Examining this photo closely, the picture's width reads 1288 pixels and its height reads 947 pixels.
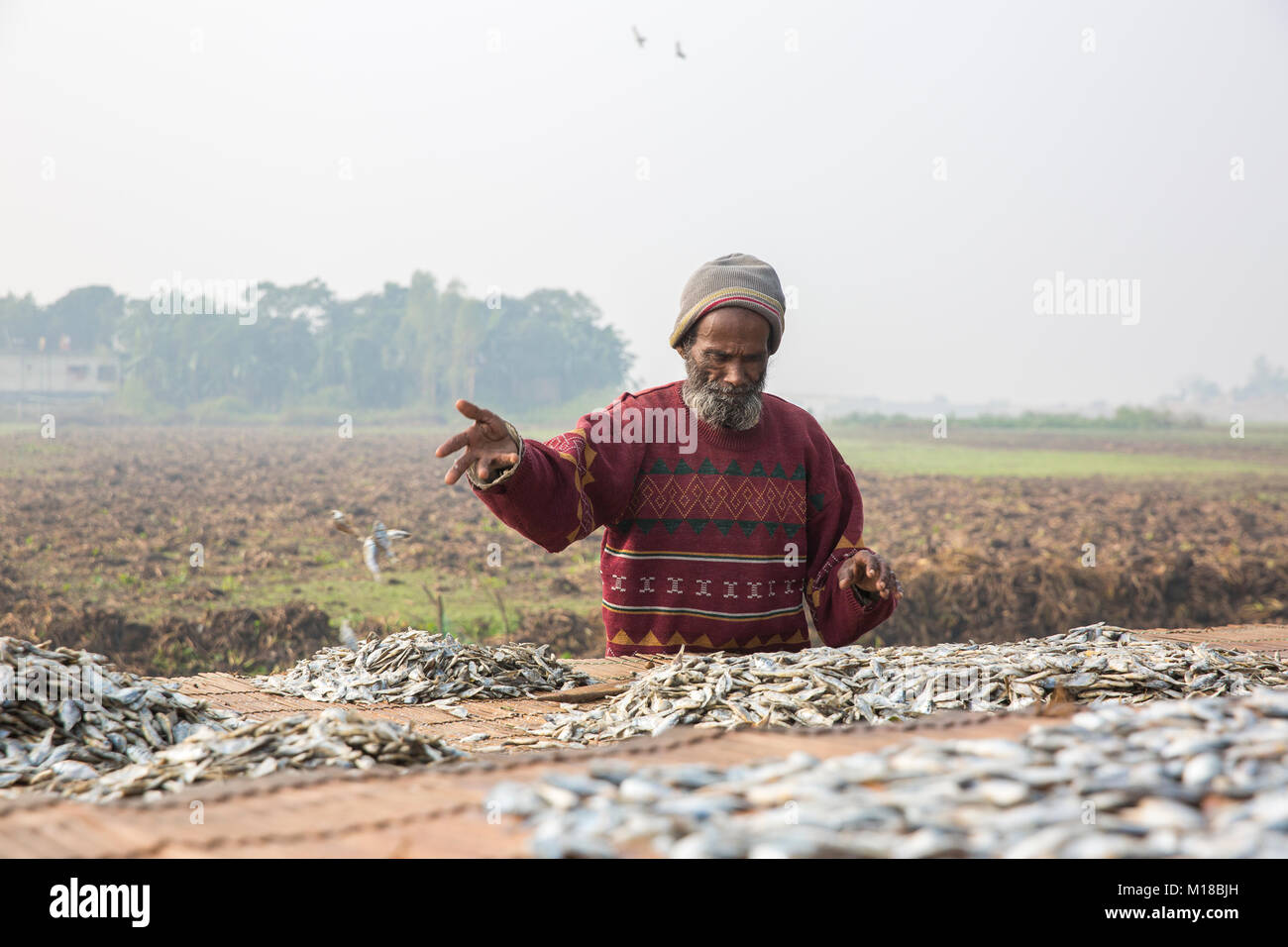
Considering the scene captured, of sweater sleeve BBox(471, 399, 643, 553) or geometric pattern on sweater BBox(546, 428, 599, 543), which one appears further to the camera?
geometric pattern on sweater BBox(546, 428, 599, 543)

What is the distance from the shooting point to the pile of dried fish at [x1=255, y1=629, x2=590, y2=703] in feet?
12.1

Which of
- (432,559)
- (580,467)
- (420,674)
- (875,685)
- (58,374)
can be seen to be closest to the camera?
(875,685)

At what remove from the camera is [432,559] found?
49.7ft

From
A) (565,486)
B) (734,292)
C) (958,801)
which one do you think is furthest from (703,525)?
(958,801)

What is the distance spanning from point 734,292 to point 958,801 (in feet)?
8.83

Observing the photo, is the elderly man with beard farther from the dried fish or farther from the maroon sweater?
the dried fish

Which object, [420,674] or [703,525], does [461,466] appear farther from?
[703,525]

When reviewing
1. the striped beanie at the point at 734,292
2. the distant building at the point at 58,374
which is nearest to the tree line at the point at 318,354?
the distant building at the point at 58,374

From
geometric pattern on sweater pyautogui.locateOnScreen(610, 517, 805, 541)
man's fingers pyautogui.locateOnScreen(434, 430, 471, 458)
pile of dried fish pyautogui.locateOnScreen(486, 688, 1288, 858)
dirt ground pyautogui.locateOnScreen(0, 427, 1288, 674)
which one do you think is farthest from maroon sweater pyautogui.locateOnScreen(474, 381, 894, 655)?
dirt ground pyautogui.locateOnScreen(0, 427, 1288, 674)

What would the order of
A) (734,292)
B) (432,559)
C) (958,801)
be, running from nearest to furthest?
(958,801) < (734,292) < (432,559)

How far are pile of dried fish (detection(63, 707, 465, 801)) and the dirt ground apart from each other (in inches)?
263

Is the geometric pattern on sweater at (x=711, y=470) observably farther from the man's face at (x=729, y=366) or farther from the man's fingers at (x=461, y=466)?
the man's fingers at (x=461, y=466)

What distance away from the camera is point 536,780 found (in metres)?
2.04
